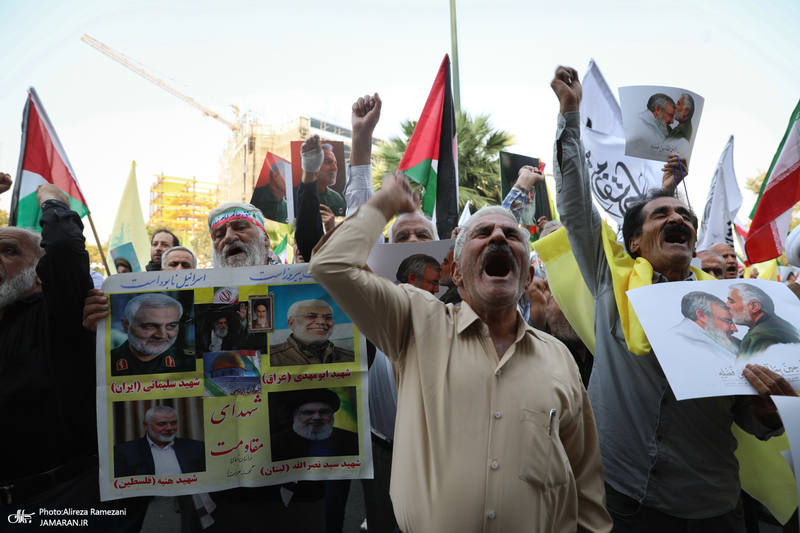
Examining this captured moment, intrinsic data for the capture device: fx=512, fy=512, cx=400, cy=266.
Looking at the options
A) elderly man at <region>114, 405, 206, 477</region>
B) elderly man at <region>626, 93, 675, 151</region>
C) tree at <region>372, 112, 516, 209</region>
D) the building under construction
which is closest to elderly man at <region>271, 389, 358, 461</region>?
elderly man at <region>114, 405, 206, 477</region>

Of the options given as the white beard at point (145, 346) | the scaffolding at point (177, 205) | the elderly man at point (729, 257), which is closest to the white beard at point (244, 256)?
the white beard at point (145, 346)

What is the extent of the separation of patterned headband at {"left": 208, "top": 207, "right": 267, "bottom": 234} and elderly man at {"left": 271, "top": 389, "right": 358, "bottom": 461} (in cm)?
112

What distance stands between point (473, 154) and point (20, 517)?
49.4 feet

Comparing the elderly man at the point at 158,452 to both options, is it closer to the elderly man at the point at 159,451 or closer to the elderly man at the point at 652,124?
the elderly man at the point at 159,451

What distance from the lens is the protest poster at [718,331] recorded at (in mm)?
1950

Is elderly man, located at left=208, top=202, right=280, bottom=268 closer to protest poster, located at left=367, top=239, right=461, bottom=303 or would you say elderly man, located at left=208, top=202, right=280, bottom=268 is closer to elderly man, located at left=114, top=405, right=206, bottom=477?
protest poster, located at left=367, top=239, right=461, bottom=303

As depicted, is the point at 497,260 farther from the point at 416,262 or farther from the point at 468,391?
the point at 416,262

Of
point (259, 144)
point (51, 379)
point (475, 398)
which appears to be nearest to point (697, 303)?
point (475, 398)

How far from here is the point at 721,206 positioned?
5961 millimetres

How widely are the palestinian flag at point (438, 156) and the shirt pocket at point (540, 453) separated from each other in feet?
8.75

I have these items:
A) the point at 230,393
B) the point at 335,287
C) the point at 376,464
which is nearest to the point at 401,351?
the point at 335,287

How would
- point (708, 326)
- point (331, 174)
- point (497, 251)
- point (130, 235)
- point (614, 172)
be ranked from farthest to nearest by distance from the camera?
point (130, 235) → point (331, 174) → point (614, 172) → point (708, 326) → point (497, 251)

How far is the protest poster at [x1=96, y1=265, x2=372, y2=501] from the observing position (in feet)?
7.07

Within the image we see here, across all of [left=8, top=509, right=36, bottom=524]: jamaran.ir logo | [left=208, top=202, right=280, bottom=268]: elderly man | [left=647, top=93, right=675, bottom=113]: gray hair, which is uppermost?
[left=647, top=93, right=675, bottom=113]: gray hair
